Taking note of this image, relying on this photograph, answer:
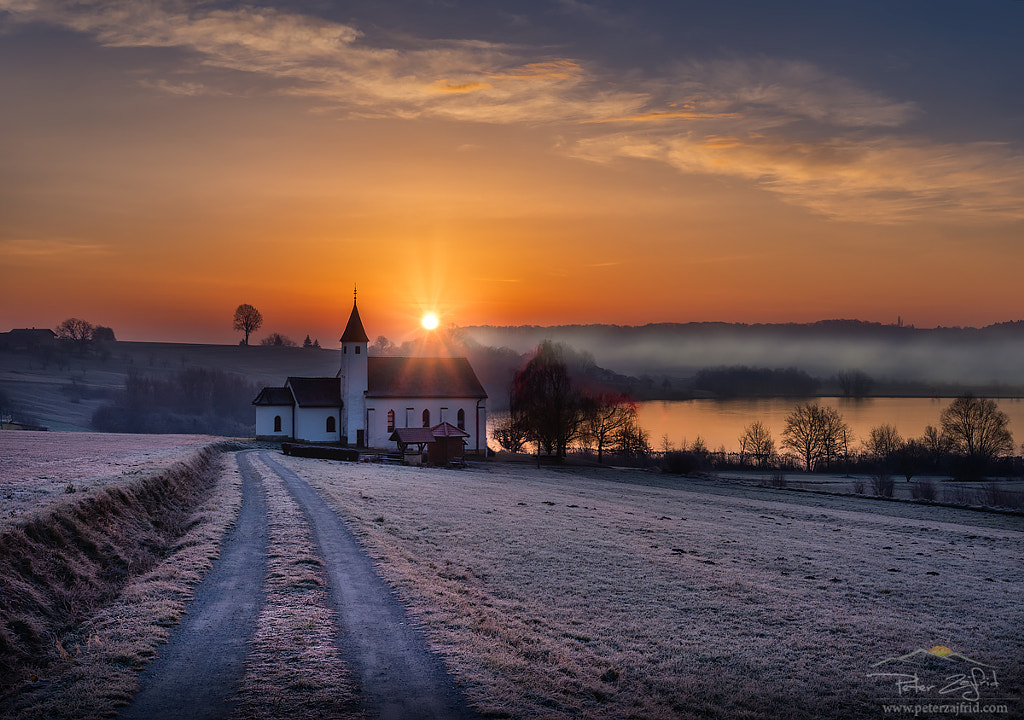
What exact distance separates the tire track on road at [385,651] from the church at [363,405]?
49.6 meters

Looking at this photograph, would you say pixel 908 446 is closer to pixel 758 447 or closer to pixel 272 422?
pixel 758 447

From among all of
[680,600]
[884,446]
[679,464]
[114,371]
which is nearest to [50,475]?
[680,600]

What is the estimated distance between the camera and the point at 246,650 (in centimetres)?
1027

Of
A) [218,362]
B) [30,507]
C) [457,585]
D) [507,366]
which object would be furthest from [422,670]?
[218,362]

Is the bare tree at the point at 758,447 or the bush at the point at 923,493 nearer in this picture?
the bush at the point at 923,493

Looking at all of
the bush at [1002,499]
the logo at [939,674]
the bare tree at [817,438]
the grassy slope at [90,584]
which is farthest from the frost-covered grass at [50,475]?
the bare tree at [817,438]

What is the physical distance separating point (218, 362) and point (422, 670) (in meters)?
174

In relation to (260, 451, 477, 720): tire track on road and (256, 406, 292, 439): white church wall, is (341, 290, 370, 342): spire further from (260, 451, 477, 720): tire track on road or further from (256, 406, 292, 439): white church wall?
(260, 451, 477, 720): tire track on road

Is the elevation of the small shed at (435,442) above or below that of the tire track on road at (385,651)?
above

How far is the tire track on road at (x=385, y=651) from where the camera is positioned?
8.64m

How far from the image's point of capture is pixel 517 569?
661 inches

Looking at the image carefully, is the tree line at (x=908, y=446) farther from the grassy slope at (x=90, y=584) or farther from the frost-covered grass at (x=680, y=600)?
the grassy slope at (x=90, y=584)

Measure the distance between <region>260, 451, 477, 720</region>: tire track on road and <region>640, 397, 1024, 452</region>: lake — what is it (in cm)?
8369

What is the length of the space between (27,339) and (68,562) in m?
167
